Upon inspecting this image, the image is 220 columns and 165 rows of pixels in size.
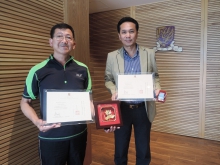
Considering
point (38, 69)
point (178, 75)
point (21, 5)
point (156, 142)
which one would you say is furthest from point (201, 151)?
point (21, 5)

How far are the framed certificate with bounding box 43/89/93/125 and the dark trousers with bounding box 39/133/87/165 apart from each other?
19 cm

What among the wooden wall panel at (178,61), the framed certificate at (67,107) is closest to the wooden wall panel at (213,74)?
the wooden wall panel at (178,61)

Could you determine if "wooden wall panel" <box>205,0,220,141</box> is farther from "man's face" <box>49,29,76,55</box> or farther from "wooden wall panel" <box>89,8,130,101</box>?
"man's face" <box>49,29,76,55</box>

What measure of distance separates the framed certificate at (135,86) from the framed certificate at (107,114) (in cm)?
14

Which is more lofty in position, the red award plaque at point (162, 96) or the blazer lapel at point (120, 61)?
the blazer lapel at point (120, 61)

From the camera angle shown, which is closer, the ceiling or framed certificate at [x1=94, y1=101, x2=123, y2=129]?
framed certificate at [x1=94, y1=101, x2=123, y2=129]

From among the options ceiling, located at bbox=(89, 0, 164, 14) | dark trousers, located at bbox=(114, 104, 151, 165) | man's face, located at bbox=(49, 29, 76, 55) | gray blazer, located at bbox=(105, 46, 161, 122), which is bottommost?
dark trousers, located at bbox=(114, 104, 151, 165)

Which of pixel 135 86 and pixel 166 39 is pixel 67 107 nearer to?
pixel 135 86

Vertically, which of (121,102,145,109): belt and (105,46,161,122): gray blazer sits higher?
(105,46,161,122): gray blazer

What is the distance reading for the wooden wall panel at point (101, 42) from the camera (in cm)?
355

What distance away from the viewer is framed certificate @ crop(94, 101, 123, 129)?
3.94 ft

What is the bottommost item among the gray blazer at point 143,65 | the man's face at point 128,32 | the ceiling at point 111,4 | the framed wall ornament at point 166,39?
the gray blazer at point 143,65

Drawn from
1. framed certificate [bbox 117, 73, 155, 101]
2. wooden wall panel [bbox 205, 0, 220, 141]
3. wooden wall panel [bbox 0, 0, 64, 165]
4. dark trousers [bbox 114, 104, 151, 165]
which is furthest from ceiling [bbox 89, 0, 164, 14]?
dark trousers [bbox 114, 104, 151, 165]

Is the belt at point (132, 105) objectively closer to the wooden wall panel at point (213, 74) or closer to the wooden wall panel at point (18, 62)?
the wooden wall panel at point (18, 62)
